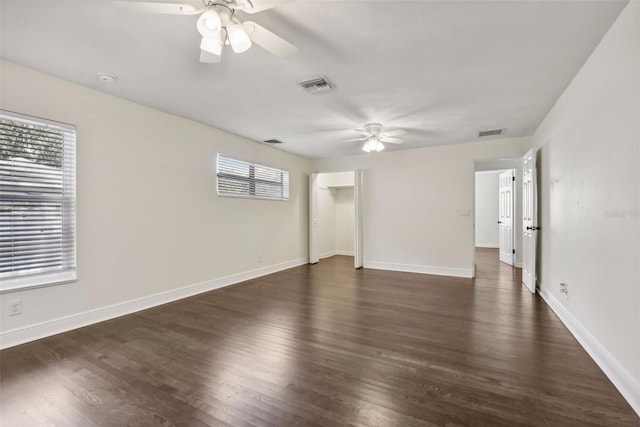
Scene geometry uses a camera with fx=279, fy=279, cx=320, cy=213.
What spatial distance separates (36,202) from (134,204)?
0.84 metres

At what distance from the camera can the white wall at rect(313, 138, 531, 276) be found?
202 inches

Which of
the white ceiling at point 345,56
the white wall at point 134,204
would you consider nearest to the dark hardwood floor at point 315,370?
the white wall at point 134,204

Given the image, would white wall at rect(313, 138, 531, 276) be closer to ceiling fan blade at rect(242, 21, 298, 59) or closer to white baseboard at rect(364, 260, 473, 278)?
white baseboard at rect(364, 260, 473, 278)

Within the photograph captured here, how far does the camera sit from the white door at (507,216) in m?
6.05

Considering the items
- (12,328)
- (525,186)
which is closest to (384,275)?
(525,186)

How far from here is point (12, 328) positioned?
2463 mm

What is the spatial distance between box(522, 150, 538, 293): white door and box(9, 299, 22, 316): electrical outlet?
19.4ft

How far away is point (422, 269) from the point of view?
5500mm

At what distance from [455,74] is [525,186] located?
2.85 metres

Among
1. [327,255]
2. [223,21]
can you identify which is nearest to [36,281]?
[223,21]

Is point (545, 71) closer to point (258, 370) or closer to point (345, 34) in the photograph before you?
point (345, 34)

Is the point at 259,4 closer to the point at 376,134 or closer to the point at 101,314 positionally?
the point at 376,134

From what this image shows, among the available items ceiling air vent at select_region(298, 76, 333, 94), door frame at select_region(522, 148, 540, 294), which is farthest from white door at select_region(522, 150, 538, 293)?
ceiling air vent at select_region(298, 76, 333, 94)

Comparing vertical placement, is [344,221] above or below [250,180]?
below
